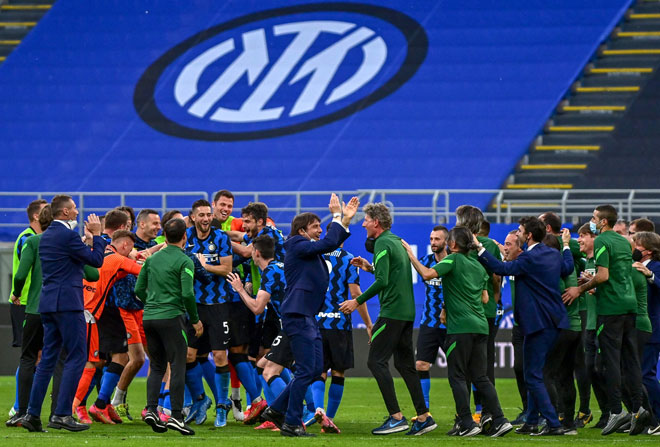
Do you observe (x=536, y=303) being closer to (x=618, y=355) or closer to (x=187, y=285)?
(x=618, y=355)

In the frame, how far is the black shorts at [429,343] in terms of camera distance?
11812 mm

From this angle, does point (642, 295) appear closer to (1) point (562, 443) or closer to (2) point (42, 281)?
(1) point (562, 443)

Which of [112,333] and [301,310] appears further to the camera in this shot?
[112,333]

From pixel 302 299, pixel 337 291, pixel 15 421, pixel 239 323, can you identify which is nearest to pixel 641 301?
pixel 337 291

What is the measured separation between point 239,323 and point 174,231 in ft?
6.67

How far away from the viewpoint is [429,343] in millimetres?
11859

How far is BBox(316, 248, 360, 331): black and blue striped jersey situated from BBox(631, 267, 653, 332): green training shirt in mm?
2746

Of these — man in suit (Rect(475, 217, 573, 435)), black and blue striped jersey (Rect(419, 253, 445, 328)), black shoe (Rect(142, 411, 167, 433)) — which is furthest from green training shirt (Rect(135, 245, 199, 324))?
black and blue striped jersey (Rect(419, 253, 445, 328))

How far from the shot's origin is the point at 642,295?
11016 mm

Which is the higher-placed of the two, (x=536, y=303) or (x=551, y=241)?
(x=551, y=241)

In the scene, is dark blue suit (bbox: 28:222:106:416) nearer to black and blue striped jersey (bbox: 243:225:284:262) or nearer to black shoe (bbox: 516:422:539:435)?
black and blue striped jersey (bbox: 243:225:284:262)

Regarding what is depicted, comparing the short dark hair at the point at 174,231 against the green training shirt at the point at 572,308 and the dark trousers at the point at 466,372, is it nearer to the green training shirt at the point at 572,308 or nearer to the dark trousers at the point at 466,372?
the dark trousers at the point at 466,372

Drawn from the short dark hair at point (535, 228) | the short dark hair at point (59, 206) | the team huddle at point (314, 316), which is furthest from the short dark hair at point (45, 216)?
the short dark hair at point (535, 228)

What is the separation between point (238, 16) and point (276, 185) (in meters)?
6.06
